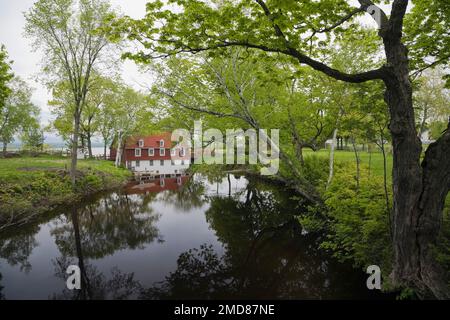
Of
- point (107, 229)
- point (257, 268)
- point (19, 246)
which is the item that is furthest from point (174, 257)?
point (19, 246)

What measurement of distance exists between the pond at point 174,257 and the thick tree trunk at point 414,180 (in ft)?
7.57

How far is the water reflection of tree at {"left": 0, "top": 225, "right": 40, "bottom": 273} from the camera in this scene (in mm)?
10381

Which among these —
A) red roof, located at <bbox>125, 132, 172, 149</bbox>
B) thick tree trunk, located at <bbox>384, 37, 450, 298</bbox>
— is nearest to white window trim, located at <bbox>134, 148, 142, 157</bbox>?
red roof, located at <bbox>125, 132, 172, 149</bbox>

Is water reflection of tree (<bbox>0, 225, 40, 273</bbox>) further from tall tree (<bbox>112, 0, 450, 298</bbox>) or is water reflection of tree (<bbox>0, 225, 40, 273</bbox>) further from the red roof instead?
the red roof

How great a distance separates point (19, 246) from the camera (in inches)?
461

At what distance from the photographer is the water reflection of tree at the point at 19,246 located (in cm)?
1038

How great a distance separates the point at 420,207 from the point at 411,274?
1.69 m

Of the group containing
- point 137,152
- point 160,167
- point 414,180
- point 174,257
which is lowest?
point 174,257

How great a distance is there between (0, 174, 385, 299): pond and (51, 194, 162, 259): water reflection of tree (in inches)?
1.9

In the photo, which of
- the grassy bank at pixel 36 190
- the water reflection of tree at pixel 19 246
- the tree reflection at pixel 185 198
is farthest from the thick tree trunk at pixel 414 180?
the tree reflection at pixel 185 198

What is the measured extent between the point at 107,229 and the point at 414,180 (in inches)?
564

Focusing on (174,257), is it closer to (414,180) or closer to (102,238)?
(102,238)
